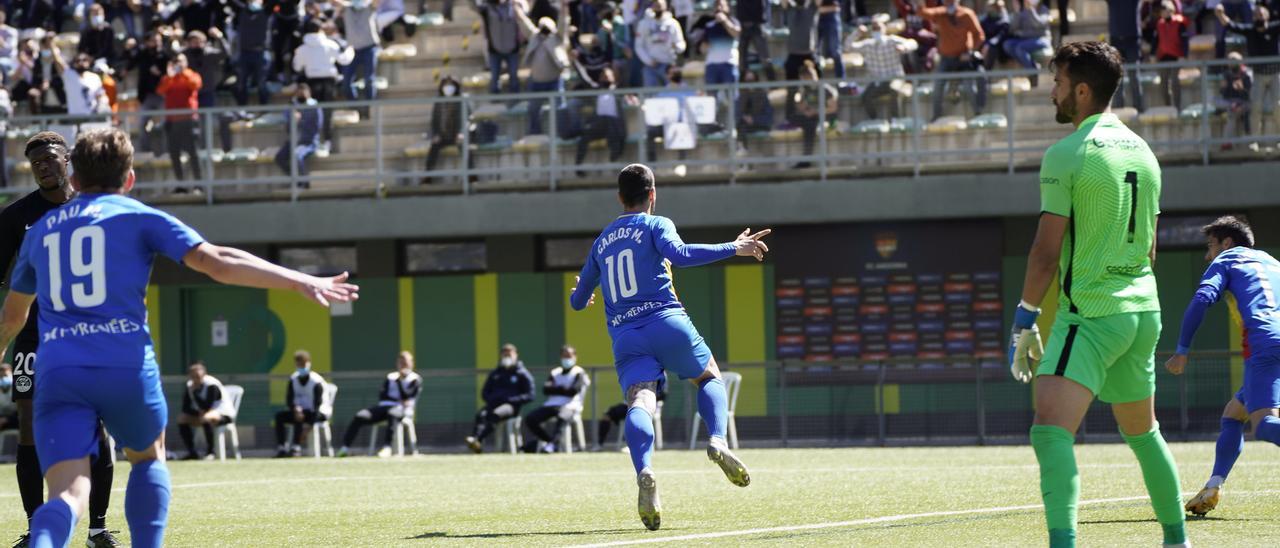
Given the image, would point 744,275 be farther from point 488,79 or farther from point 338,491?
point 338,491

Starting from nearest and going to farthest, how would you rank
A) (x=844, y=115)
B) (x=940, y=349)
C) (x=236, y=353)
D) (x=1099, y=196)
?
(x=1099, y=196)
(x=844, y=115)
(x=940, y=349)
(x=236, y=353)

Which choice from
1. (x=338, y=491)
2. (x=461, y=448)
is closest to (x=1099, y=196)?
(x=338, y=491)

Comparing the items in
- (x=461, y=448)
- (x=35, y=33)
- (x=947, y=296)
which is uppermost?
(x=35, y=33)

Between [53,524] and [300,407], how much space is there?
57.8 feet

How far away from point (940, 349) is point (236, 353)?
10.1 m

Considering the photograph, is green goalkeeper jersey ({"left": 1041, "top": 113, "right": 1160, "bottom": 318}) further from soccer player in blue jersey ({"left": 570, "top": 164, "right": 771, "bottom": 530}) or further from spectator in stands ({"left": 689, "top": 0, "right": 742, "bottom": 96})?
spectator in stands ({"left": 689, "top": 0, "right": 742, "bottom": 96})

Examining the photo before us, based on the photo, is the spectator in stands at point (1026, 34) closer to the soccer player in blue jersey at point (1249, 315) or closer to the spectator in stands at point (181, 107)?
the spectator in stands at point (181, 107)

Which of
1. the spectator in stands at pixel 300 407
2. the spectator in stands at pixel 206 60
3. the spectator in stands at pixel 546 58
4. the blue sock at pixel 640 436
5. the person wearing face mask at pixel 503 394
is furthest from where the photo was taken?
the spectator in stands at pixel 206 60

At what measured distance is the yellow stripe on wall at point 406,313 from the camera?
26.7m

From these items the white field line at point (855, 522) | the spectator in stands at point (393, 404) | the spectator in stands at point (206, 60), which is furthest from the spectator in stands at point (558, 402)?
the white field line at point (855, 522)

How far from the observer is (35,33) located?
28125mm

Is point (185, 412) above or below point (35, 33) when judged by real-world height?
below

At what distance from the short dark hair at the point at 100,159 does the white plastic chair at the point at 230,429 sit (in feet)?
56.4

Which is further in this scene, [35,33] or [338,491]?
[35,33]
